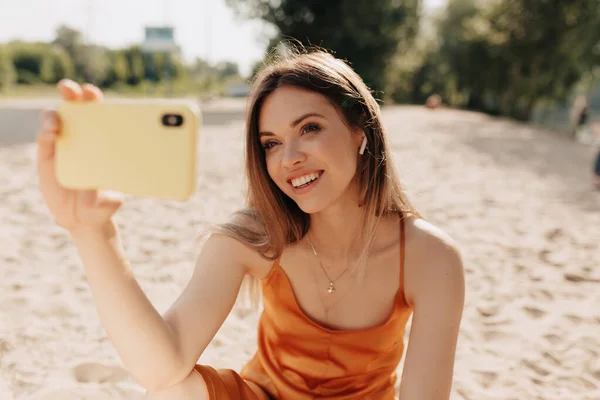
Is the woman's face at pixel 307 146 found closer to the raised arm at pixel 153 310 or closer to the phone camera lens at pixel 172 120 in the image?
the raised arm at pixel 153 310

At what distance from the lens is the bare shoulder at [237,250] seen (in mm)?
1564

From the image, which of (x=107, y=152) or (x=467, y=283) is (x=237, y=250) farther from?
(x=467, y=283)

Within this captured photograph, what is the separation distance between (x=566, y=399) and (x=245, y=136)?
6.54ft

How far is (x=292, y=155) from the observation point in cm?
153

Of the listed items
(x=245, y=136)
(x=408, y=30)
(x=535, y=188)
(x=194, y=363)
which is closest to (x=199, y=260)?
(x=194, y=363)

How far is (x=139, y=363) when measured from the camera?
1.21 meters

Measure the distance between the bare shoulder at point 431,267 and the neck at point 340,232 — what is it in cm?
19

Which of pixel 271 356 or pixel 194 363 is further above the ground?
pixel 194 363

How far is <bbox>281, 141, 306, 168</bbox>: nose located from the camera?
1523 millimetres

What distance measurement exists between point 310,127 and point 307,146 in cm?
8

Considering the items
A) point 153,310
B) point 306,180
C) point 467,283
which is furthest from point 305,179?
point 467,283

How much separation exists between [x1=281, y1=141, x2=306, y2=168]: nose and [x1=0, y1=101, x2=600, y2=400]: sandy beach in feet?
1.84

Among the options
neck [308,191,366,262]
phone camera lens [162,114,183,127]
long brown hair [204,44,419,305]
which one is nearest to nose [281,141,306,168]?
long brown hair [204,44,419,305]

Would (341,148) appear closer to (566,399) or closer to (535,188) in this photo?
(566,399)
